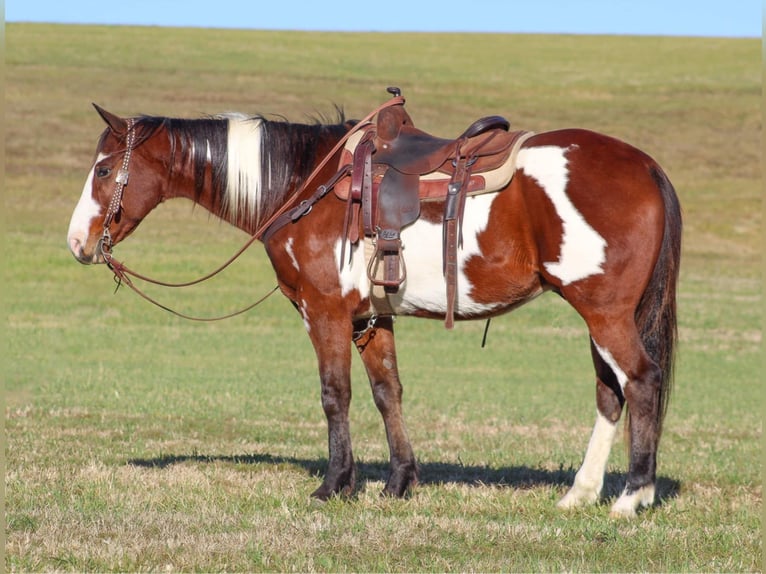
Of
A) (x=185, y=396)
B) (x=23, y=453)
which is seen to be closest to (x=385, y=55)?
(x=185, y=396)

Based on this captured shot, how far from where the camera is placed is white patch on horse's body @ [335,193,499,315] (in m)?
6.70

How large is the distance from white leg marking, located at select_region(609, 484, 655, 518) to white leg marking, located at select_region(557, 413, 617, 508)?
28 centimetres

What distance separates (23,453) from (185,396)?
470 cm

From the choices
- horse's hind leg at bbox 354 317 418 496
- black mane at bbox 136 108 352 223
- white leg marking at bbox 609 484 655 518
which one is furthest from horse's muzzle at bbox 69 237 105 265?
white leg marking at bbox 609 484 655 518

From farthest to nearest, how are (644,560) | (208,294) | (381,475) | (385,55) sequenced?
1. (385,55)
2. (208,294)
3. (381,475)
4. (644,560)

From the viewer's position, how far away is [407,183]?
6871 millimetres

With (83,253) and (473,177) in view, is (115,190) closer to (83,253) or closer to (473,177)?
(83,253)

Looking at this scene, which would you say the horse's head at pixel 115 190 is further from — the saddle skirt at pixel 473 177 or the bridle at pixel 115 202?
the saddle skirt at pixel 473 177

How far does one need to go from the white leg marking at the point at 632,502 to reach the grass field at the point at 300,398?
9 centimetres

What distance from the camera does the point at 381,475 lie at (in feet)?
27.2

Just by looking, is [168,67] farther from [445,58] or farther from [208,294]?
[208,294]

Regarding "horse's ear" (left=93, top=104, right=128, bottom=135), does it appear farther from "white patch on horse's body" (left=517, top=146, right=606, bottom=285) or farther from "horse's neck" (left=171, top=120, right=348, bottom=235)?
"white patch on horse's body" (left=517, top=146, right=606, bottom=285)

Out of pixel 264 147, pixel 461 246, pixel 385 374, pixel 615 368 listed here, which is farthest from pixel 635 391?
pixel 264 147

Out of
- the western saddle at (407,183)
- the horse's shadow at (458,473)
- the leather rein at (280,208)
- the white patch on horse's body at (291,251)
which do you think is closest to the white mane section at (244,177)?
the leather rein at (280,208)
